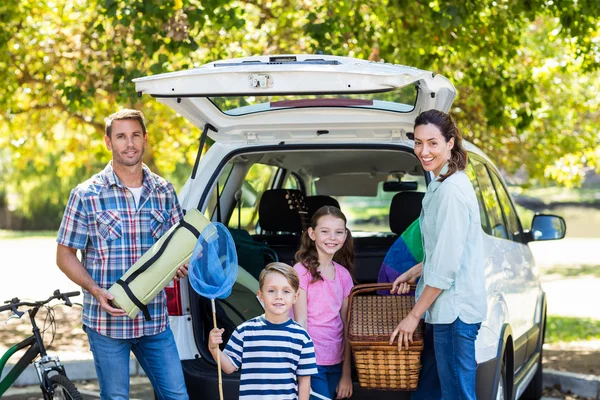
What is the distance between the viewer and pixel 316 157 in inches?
298

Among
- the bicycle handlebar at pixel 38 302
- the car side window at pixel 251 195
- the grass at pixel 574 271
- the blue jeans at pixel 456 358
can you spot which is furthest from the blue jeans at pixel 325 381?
the grass at pixel 574 271

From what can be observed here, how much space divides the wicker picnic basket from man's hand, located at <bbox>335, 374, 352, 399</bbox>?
0.14 meters

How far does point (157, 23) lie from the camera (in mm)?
8828

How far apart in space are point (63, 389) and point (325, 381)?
1324mm

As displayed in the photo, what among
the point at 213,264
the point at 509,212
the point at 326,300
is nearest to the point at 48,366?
the point at 213,264

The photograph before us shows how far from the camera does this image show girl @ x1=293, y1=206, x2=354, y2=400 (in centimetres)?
487

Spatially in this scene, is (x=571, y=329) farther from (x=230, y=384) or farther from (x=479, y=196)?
(x=230, y=384)

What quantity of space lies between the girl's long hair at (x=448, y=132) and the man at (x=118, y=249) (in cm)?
130

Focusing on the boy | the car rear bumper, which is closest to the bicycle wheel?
the car rear bumper

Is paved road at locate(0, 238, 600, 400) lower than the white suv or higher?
lower

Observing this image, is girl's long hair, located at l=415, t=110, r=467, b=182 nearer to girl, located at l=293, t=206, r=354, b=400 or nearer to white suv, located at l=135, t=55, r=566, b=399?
white suv, located at l=135, t=55, r=566, b=399

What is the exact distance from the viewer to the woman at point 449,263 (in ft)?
14.3

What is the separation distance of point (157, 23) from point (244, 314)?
405 centimetres

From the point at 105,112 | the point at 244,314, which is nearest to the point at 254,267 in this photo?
the point at 244,314
